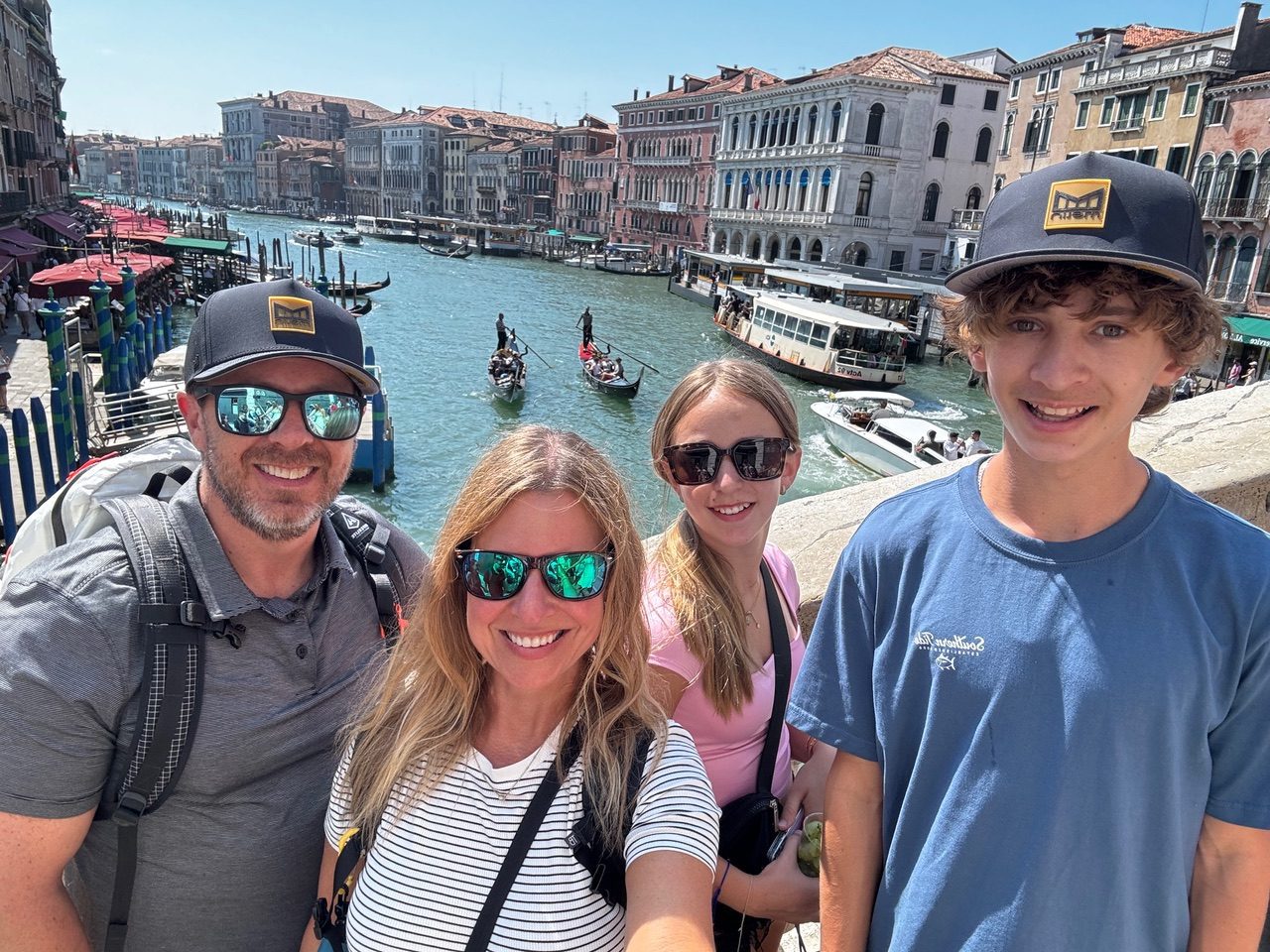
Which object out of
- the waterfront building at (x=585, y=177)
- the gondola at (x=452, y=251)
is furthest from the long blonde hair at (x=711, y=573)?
the waterfront building at (x=585, y=177)

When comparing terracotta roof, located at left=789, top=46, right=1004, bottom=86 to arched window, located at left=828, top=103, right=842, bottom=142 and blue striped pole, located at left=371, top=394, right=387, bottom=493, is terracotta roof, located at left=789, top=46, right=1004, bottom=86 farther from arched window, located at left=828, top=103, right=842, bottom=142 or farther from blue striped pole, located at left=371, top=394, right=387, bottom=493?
blue striped pole, located at left=371, top=394, right=387, bottom=493

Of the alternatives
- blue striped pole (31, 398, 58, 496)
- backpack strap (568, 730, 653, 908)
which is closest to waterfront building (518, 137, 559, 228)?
blue striped pole (31, 398, 58, 496)

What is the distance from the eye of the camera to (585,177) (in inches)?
2452

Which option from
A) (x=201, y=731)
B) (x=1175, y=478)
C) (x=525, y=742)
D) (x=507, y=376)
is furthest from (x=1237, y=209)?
(x=201, y=731)

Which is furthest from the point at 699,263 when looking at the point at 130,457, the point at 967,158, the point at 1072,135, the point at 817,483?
the point at 130,457

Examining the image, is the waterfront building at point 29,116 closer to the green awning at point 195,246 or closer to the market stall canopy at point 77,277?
the green awning at point 195,246

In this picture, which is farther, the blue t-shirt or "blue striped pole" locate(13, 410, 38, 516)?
"blue striped pole" locate(13, 410, 38, 516)

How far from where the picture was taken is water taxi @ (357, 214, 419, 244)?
6712 cm

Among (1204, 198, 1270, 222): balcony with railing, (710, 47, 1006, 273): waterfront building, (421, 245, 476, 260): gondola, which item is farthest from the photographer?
(421, 245, 476, 260): gondola

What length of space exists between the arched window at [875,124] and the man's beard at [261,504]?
4166cm

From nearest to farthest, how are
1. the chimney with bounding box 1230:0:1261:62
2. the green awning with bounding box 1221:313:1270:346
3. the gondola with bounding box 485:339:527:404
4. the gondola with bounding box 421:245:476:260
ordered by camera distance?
the gondola with bounding box 485:339:527:404, the green awning with bounding box 1221:313:1270:346, the chimney with bounding box 1230:0:1261:62, the gondola with bounding box 421:245:476:260

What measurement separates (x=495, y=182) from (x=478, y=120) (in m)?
12.6

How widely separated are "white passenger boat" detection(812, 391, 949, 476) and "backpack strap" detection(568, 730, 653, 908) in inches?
467

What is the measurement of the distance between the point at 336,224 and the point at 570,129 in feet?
103
